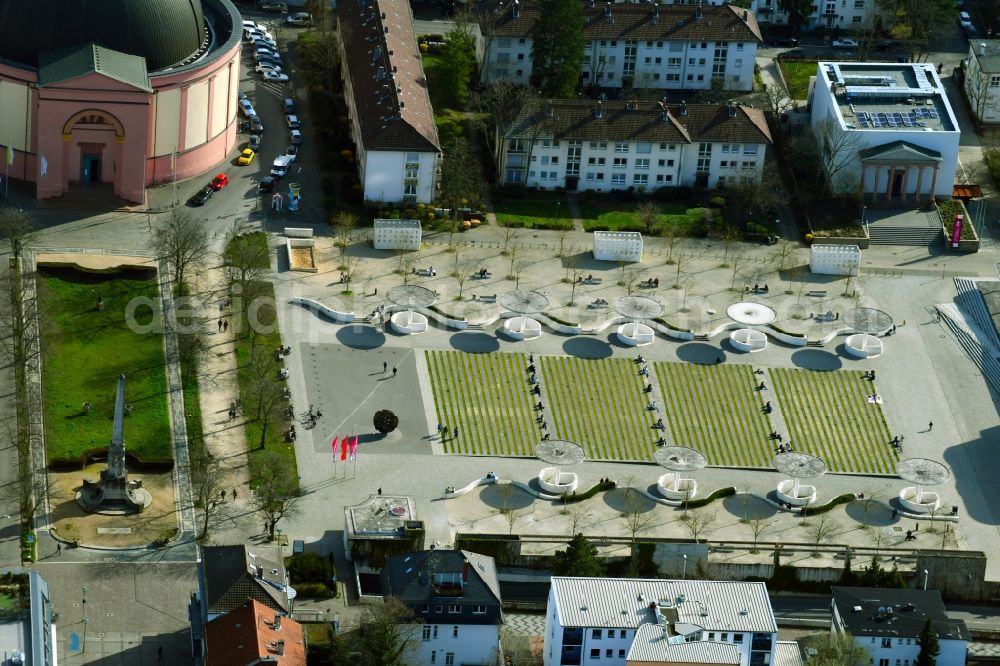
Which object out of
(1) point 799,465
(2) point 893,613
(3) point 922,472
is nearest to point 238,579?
(2) point 893,613

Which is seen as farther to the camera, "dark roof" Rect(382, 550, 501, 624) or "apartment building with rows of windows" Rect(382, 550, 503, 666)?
"dark roof" Rect(382, 550, 501, 624)

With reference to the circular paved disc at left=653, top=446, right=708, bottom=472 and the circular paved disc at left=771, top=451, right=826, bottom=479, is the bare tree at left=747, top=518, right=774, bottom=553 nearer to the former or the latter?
the circular paved disc at left=771, top=451, right=826, bottom=479

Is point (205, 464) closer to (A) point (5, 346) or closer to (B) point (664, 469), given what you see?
(A) point (5, 346)

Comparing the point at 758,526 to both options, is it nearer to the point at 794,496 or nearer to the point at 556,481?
the point at 794,496

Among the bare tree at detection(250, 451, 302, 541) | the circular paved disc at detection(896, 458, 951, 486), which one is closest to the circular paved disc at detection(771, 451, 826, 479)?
the circular paved disc at detection(896, 458, 951, 486)

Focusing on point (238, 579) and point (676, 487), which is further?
point (676, 487)

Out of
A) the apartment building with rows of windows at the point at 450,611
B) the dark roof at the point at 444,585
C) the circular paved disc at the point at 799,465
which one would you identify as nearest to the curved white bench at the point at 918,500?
the circular paved disc at the point at 799,465

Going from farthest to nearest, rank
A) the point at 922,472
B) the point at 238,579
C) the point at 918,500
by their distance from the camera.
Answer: the point at 918,500, the point at 922,472, the point at 238,579

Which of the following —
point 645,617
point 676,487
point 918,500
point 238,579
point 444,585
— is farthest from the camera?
point 918,500

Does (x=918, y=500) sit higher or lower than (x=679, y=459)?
lower
